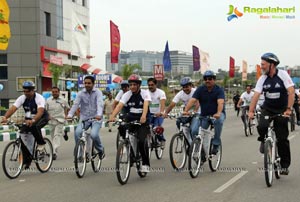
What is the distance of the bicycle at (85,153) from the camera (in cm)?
900

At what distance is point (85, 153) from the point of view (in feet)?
30.3

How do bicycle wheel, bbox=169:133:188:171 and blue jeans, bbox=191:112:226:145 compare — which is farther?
bicycle wheel, bbox=169:133:188:171

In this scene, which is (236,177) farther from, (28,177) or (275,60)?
(28,177)

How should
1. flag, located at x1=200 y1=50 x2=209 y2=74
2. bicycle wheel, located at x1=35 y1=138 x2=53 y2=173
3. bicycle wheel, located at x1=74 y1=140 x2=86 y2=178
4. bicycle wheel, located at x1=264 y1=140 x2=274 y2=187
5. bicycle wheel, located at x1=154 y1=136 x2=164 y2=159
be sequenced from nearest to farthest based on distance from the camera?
bicycle wheel, located at x1=264 y1=140 x2=274 y2=187
bicycle wheel, located at x1=74 y1=140 x2=86 y2=178
bicycle wheel, located at x1=35 y1=138 x2=53 y2=173
bicycle wheel, located at x1=154 y1=136 x2=164 y2=159
flag, located at x1=200 y1=50 x2=209 y2=74

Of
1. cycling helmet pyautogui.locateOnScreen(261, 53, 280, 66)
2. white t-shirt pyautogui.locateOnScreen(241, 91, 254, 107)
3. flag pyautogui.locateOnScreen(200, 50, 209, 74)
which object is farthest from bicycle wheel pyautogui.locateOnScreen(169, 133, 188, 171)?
flag pyautogui.locateOnScreen(200, 50, 209, 74)

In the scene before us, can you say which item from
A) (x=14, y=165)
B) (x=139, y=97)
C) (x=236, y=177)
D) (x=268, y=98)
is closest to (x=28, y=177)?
(x=14, y=165)

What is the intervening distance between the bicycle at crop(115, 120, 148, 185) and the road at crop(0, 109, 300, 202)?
7.2 inches

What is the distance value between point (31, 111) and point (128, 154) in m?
2.58

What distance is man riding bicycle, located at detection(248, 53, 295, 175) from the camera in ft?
26.4

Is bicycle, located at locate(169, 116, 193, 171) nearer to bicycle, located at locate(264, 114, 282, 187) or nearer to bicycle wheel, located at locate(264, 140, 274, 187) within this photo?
bicycle, located at locate(264, 114, 282, 187)

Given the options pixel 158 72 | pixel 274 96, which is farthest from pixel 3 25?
pixel 158 72

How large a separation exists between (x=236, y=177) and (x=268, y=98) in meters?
1.62

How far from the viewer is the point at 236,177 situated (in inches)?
348

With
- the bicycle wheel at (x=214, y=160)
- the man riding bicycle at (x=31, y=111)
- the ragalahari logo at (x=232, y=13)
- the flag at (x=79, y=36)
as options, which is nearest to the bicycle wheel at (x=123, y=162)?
the bicycle wheel at (x=214, y=160)
